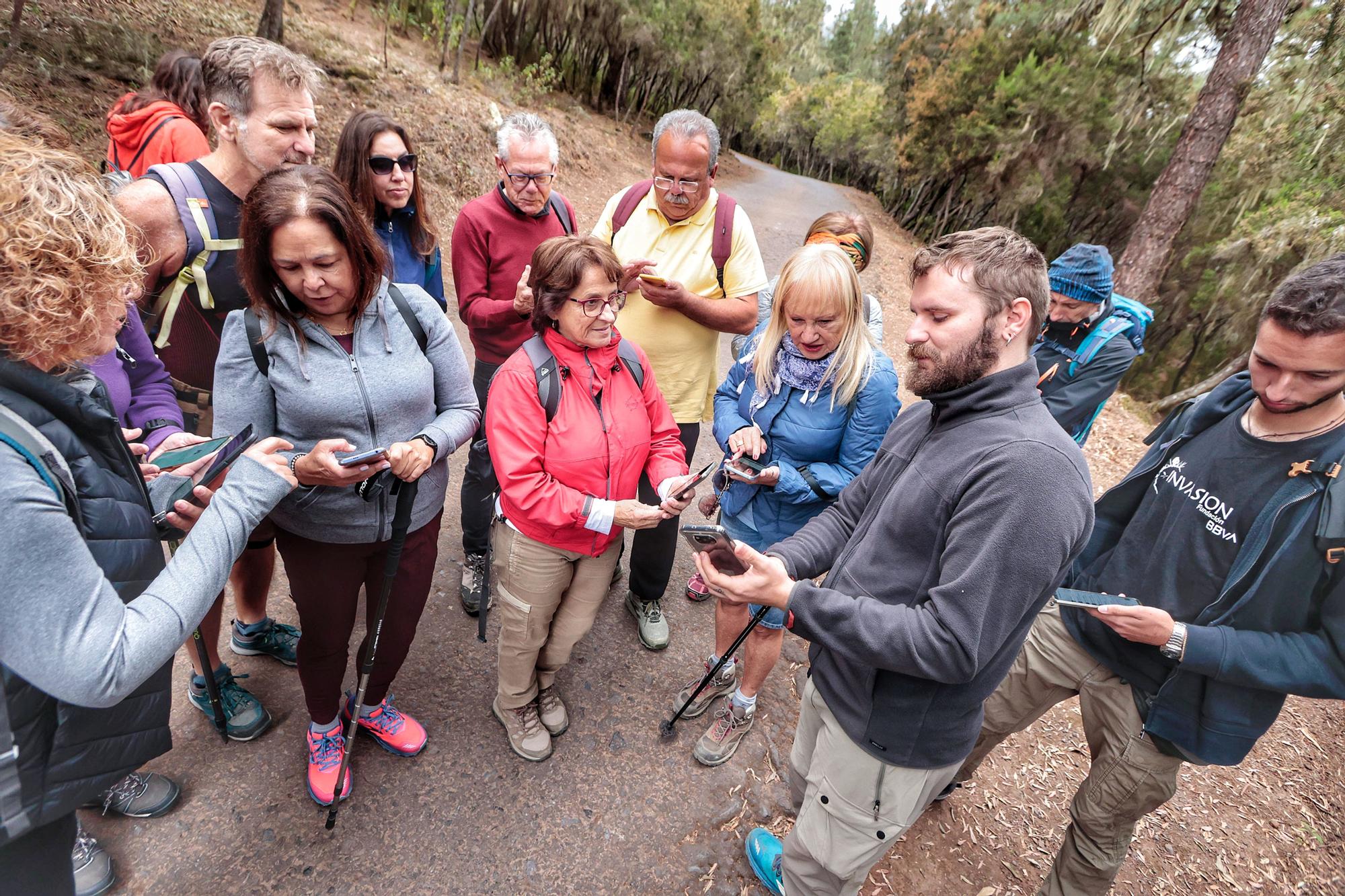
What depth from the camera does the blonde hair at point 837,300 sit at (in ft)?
9.27

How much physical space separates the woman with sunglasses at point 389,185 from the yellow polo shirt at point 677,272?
1.02 metres

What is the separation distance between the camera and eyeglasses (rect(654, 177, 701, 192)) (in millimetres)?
3338

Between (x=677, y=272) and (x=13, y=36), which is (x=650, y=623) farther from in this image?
(x=13, y=36)

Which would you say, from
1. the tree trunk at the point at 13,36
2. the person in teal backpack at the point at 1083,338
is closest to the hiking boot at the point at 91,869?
the person in teal backpack at the point at 1083,338

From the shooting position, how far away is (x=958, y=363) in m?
1.84

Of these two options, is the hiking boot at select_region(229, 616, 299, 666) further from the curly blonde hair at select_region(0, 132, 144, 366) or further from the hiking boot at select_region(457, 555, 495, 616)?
the curly blonde hair at select_region(0, 132, 144, 366)

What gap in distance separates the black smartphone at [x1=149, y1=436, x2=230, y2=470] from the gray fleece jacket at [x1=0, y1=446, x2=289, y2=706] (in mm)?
590

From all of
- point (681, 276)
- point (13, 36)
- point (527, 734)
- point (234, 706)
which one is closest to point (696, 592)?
point (527, 734)

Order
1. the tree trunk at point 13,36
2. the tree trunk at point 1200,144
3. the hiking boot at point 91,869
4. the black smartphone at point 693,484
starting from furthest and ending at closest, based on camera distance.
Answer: the tree trunk at point 1200,144 → the tree trunk at point 13,36 → the black smartphone at point 693,484 → the hiking boot at point 91,869

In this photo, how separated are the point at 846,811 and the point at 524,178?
3419 millimetres

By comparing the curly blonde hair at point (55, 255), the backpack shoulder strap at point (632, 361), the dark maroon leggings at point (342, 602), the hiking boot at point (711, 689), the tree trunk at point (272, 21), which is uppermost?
the tree trunk at point (272, 21)

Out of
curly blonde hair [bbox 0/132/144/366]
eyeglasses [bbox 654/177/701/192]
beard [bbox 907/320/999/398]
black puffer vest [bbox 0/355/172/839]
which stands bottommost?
black puffer vest [bbox 0/355/172/839]

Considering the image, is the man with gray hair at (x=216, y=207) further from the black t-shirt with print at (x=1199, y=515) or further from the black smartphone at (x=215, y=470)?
the black t-shirt with print at (x=1199, y=515)

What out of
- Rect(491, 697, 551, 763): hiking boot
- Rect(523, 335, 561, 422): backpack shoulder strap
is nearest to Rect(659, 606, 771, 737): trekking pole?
Rect(491, 697, 551, 763): hiking boot
